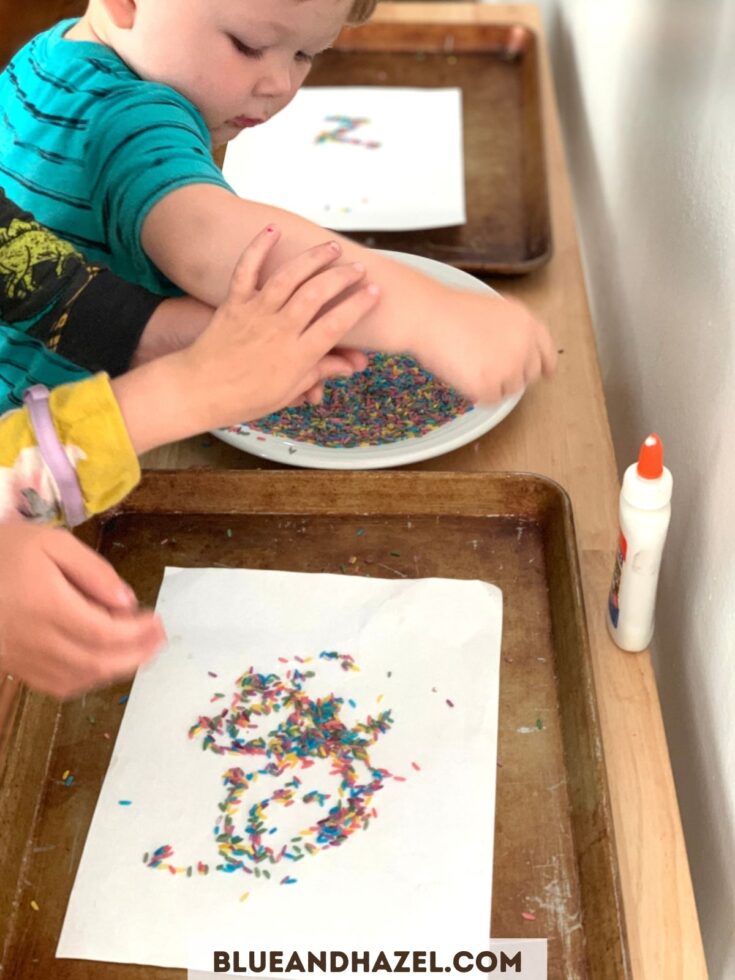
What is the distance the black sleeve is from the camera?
0.79m

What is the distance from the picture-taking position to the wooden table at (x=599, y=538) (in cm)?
75

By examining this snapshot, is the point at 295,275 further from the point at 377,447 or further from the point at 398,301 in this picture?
the point at 377,447

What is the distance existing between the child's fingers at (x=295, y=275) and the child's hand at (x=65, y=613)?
222 millimetres

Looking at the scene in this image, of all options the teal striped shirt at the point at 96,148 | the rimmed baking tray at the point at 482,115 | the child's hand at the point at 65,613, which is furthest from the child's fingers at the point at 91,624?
the rimmed baking tray at the point at 482,115

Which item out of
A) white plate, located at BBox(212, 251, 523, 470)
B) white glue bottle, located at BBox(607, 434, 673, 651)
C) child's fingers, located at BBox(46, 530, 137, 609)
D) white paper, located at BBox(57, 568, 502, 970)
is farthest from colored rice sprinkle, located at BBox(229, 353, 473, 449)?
child's fingers, located at BBox(46, 530, 137, 609)

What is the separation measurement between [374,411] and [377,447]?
58mm

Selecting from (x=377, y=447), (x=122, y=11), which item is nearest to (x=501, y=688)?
(x=377, y=447)

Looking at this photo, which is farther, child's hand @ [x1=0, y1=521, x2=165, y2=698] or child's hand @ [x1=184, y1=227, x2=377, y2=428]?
child's hand @ [x1=184, y1=227, x2=377, y2=428]

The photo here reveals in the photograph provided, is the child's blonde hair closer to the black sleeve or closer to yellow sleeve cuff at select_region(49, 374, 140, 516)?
the black sleeve

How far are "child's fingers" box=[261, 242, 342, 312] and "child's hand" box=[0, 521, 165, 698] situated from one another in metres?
0.22

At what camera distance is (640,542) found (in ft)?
2.66

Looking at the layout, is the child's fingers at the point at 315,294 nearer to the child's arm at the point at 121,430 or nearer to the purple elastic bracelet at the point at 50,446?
the child's arm at the point at 121,430

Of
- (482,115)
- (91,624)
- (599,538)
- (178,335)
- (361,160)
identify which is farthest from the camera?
(482,115)

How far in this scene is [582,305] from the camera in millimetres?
1260
